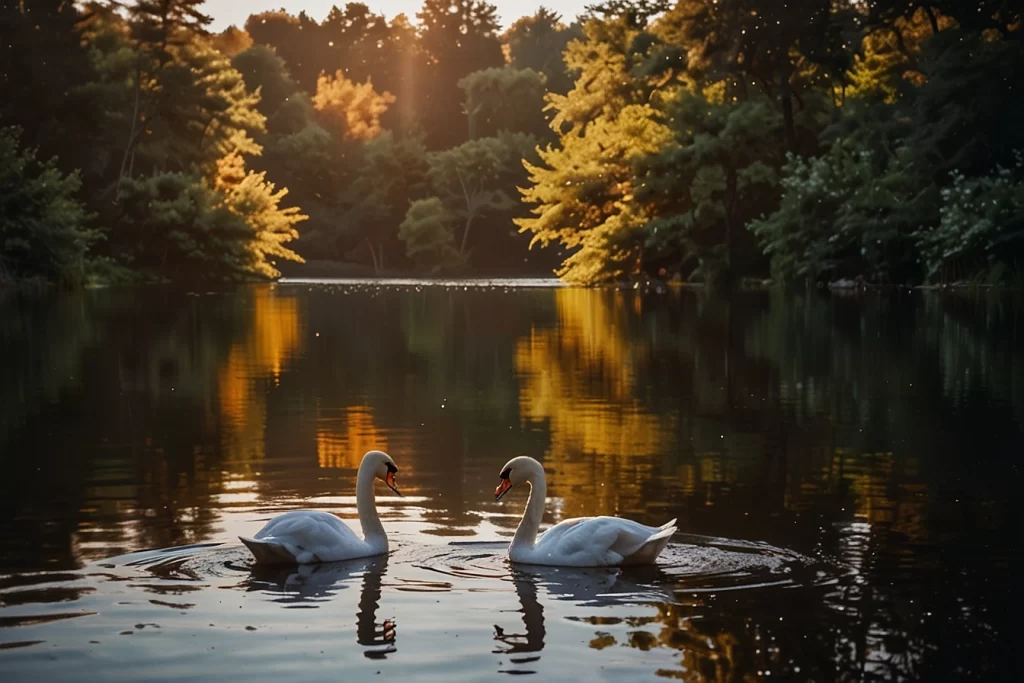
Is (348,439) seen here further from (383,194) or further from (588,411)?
(383,194)

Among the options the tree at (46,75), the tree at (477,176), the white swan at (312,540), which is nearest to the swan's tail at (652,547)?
the white swan at (312,540)

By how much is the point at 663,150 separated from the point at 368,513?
4374 centimetres

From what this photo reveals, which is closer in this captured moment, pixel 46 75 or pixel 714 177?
pixel 714 177

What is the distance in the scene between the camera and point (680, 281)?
57.1 meters

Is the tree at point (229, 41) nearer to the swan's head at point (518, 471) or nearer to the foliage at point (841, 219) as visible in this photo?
the foliage at point (841, 219)

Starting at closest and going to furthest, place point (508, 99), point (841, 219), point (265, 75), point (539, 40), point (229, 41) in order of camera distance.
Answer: point (841, 219) < point (229, 41) < point (508, 99) < point (265, 75) < point (539, 40)

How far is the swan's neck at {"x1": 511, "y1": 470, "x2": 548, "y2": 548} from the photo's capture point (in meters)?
9.17

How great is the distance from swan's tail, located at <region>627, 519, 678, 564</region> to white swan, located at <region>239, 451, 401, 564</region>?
1.47 metres

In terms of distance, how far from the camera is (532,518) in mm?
9312

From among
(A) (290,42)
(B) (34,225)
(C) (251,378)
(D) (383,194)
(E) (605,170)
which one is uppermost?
(A) (290,42)

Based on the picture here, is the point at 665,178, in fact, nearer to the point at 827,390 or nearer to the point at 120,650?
the point at 827,390

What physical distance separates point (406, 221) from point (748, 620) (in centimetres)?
Result: 7584

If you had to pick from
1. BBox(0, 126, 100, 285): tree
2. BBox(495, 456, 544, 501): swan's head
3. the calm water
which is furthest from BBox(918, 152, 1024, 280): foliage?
BBox(495, 456, 544, 501): swan's head

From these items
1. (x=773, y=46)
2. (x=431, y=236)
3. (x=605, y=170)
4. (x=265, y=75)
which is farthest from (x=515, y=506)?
(x=265, y=75)
